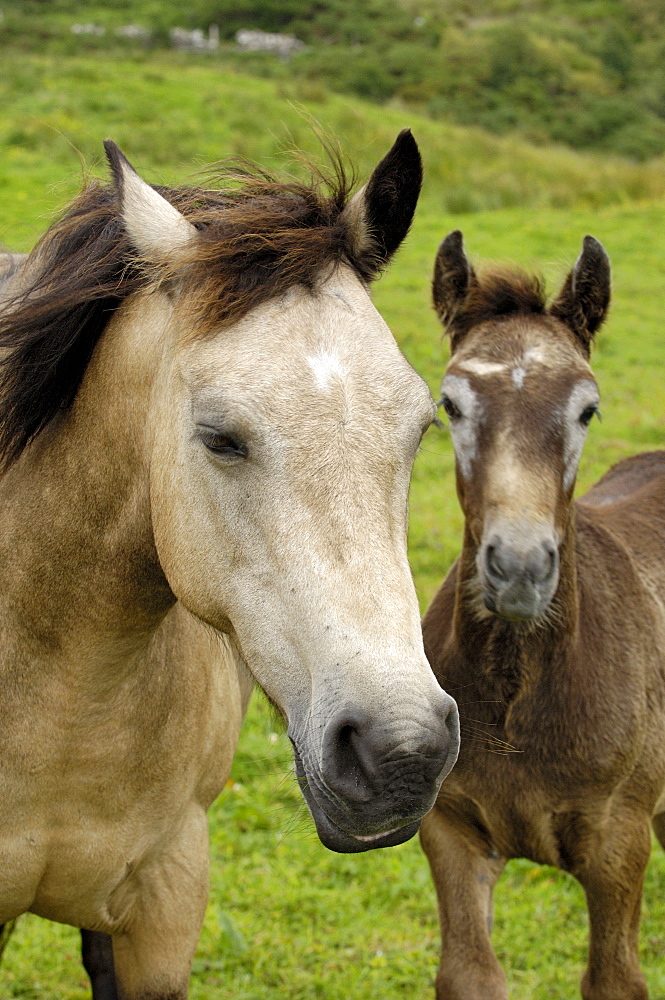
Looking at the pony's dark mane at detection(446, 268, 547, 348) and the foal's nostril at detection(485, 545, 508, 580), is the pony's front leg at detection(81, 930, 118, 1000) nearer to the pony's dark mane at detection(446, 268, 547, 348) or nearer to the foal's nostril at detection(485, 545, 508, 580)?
the foal's nostril at detection(485, 545, 508, 580)

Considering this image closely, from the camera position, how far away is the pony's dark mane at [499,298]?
3.72 m

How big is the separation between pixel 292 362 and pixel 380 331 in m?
0.23

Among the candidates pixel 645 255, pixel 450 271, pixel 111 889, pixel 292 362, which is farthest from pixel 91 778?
pixel 645 255

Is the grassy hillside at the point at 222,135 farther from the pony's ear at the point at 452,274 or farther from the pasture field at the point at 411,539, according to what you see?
the pony's ear at the point at 452,274

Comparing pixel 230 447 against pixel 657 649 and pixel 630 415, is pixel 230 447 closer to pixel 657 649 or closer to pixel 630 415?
pixel 657 649

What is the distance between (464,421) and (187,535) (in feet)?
5.60

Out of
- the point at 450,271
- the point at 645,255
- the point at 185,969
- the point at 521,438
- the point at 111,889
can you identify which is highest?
the point at 450,271

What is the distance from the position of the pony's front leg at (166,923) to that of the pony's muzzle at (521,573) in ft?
3.67

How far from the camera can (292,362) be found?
73.3 inches

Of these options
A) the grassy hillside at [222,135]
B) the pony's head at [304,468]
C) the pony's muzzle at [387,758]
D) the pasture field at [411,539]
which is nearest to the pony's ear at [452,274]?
the pasture field at [411,539]

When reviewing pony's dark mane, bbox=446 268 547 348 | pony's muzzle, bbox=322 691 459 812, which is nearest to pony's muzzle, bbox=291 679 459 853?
pony's muzzle, bbox=322 691 459 812

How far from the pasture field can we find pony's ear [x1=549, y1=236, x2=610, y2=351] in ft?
1.56

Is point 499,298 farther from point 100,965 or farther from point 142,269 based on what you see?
point 100,965

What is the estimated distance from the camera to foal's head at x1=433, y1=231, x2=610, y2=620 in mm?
3098
